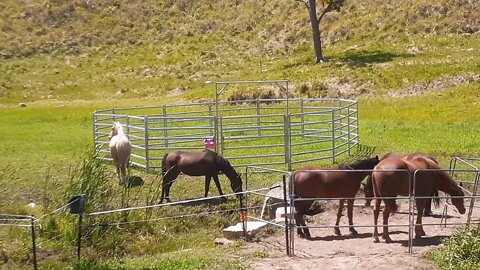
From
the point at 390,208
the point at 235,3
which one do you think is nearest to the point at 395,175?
the point at 390,208

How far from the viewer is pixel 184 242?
11.4 meters

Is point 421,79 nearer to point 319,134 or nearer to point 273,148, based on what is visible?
point 319,134

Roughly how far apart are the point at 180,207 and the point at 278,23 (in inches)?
1419

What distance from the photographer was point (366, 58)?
35000mm

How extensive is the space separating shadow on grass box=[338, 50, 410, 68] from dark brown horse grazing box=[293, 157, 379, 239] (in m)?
22.3

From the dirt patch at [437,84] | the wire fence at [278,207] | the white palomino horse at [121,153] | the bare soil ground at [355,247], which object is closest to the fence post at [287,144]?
the wire fence at [278,207]

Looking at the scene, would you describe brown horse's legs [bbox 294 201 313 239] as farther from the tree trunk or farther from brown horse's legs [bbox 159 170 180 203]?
the tree trunk

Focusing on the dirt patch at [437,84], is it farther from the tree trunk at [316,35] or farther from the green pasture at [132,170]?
the tree trunk at [316,35]

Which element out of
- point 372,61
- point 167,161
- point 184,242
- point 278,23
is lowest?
point 184,242

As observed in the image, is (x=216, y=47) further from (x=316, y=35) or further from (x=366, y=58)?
(x=366, y=58)

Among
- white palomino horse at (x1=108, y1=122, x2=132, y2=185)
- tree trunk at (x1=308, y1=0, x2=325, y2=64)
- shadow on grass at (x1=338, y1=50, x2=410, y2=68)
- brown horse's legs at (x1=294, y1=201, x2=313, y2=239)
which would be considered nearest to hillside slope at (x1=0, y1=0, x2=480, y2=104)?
shadow on grass at (x1=338, y1=50, x2=410, y2=68)

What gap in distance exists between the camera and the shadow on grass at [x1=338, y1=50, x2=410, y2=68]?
111 feet

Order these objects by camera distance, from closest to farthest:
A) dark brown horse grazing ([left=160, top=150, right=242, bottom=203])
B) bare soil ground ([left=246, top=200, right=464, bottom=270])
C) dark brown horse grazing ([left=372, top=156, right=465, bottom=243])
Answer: bare soil ground ([left=246, top=200, right=464, bottom=270]) → dark brown horse grazing ([left=372, top=156, right=465, bottom=243]) → dark brown horse grazing ([left=160, top=150, right=242, bottom=203])

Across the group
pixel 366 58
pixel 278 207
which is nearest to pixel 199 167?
pixel 278 207
